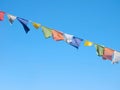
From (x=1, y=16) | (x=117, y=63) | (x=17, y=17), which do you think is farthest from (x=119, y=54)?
(x=1, y=16)

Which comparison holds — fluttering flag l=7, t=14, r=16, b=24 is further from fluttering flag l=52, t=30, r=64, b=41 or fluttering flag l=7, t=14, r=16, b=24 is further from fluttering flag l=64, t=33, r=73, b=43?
fluttering flag l=64, t=33, r=73, b=43

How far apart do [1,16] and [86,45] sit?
14.2 ft

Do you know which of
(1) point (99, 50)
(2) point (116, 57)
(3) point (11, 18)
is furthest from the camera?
(3) point (11, 18)

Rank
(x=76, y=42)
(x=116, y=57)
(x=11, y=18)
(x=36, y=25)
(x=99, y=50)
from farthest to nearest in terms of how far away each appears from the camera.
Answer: (x=11, y=18), (x=36, y=25), (x=76, y=42), (x=99, y=50), (x=116, y=57)

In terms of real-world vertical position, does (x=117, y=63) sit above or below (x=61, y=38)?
below

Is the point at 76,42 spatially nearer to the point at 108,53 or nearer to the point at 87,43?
the point at 87,43

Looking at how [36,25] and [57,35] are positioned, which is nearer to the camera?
[57,35]

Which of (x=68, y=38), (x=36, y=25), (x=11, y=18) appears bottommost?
(x=68, y=38)

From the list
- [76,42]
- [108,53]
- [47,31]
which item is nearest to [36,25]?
[47,31]

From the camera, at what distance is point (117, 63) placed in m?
12.2

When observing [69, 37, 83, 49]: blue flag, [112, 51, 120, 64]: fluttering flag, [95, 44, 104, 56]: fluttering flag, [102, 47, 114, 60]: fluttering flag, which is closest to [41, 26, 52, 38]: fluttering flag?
[69, 37, 83, 49]: blue flag

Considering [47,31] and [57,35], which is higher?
[47,31]

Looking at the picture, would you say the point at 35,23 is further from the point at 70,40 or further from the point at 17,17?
the point at 70,40

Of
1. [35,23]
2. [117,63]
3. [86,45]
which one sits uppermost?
[35,23]
